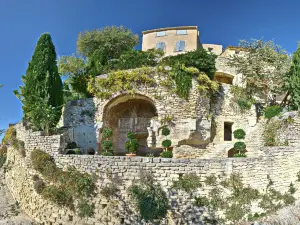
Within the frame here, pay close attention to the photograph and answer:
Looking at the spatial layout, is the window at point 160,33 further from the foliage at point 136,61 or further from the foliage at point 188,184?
the foliage at point 188,184

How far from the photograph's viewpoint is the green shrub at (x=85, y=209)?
1037 centimetres

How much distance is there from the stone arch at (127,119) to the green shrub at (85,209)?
21.4 ft

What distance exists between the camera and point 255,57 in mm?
18406

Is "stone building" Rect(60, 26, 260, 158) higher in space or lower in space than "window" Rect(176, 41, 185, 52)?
lower

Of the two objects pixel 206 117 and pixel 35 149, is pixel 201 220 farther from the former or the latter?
pixel 35 149

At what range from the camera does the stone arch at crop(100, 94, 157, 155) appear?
667 inches

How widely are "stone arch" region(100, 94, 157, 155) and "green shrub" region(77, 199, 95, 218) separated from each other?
257 inches

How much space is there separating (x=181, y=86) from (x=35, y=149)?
8.54 meters

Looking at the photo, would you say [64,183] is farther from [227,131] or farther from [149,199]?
[227,131]

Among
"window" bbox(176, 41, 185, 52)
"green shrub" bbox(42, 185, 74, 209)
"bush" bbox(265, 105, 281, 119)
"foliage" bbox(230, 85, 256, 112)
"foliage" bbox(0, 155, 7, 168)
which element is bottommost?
"green shrub" bbox(42, 185, 74, 209)

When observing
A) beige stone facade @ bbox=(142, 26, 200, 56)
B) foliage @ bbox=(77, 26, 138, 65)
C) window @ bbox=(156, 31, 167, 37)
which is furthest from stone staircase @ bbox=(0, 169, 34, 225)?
window @ bbox=(156, 31, 167, 37)

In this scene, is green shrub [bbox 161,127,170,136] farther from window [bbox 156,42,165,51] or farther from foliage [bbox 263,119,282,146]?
window [bbox 156,42,165,51]

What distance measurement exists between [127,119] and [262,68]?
1022 cm

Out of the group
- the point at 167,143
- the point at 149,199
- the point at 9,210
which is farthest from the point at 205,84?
the point at 9,210
